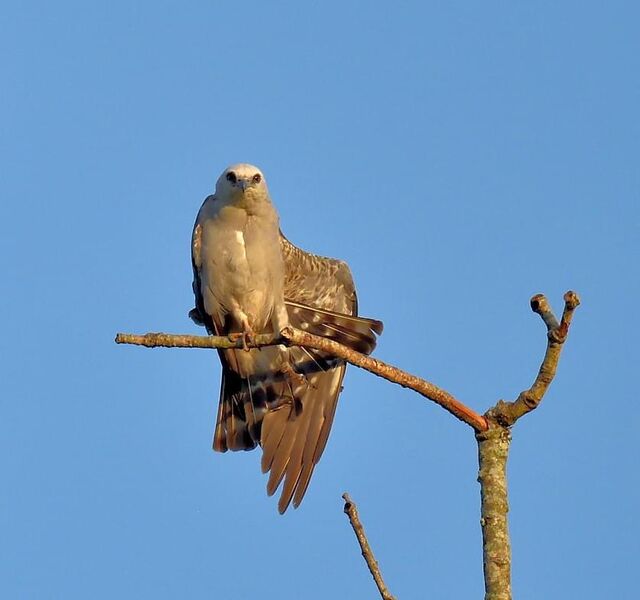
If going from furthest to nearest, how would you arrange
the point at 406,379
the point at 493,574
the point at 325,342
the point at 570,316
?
the point at 325,342
the point at 406,379
the point at 570,316
the point at 493,574

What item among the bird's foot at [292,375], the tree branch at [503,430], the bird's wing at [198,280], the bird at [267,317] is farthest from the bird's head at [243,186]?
the tree branch at [503,430]

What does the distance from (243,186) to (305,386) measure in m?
2.00

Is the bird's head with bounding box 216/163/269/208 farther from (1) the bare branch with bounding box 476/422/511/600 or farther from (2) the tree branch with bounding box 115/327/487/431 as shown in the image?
(1) the bare branch with bounding box 476/422/511/600

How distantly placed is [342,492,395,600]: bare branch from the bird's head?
4.95 meters

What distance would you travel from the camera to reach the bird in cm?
909

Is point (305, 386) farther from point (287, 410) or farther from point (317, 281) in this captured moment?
point (317, 281)

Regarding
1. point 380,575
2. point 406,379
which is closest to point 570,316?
point 406,379

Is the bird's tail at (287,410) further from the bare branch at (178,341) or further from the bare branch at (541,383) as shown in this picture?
the bare branch at (541,383)

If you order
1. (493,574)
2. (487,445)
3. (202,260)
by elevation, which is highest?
(202,260)

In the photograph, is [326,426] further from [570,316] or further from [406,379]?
[570,316]

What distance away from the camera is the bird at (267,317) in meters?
9.09

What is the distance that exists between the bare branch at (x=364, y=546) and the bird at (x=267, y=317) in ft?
13.0

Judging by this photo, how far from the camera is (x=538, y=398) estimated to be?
14.5 feet

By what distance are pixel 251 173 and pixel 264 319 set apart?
126 cm
